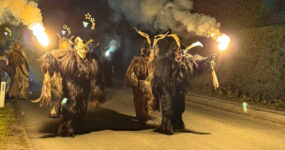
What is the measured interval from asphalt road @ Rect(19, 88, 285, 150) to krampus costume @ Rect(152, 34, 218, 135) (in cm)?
50

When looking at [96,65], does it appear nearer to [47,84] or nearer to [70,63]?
[70,63]

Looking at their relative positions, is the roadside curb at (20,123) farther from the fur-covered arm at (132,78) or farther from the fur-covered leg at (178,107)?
the fur-covered leg at (178,107)

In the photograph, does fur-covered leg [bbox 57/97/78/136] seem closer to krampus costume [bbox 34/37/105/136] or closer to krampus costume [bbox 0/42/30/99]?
krampus costume [bbox 34/37/105/136]

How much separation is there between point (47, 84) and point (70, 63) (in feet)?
3.18

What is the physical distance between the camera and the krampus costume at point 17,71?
1423 cm

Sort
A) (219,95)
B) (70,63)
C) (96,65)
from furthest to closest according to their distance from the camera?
(219,95), (96,65), (70,63)

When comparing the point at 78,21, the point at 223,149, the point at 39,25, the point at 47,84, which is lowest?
the point at 223,149

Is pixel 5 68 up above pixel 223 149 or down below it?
above

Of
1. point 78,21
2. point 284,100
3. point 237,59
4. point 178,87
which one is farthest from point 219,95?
point 78,21

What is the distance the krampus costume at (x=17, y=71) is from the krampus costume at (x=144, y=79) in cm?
663

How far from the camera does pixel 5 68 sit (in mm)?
14812

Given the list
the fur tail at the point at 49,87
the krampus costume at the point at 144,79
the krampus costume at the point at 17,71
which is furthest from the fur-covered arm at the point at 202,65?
the krampus costume at the point at 17,71

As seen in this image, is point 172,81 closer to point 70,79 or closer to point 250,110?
point 70,79

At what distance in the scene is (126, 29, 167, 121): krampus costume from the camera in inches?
397
